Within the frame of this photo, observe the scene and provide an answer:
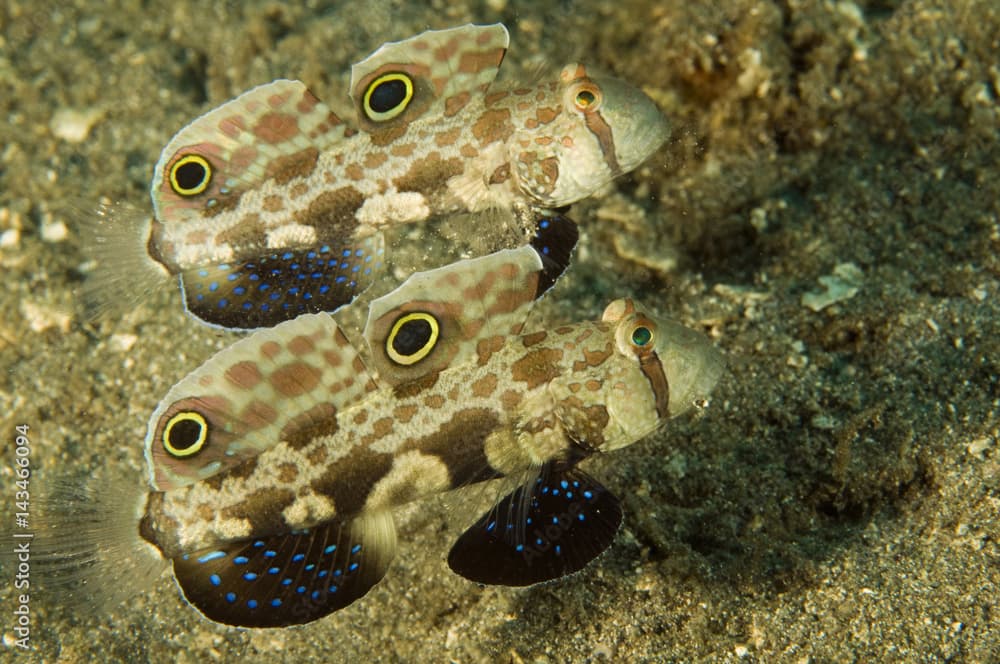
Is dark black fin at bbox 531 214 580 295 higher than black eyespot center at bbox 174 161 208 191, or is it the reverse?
black eyespot center at bbox 174 161 208 191

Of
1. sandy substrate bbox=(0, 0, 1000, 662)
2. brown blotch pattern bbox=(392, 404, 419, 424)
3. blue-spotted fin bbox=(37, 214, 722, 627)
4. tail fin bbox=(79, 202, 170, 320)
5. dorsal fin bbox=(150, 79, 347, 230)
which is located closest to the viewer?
blue-spotted fin bbox=(37, 214, 722, 627)

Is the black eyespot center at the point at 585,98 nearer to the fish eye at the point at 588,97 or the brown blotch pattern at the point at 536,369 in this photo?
the fish eye at the point at 588,97

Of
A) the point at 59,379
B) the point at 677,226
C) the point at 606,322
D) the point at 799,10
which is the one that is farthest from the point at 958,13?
the point at 59,379

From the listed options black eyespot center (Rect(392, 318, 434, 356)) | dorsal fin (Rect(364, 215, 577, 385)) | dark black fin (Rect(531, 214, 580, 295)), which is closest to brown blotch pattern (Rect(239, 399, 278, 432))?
dorsal fin (Rect(364, 215, 577, 385))

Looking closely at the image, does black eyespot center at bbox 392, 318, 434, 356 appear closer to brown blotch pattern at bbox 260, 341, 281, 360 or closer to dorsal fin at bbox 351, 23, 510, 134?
brown blotch pattern at bbox 260, 341, 281, 360

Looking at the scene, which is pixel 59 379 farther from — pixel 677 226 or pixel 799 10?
pixel 799 10
